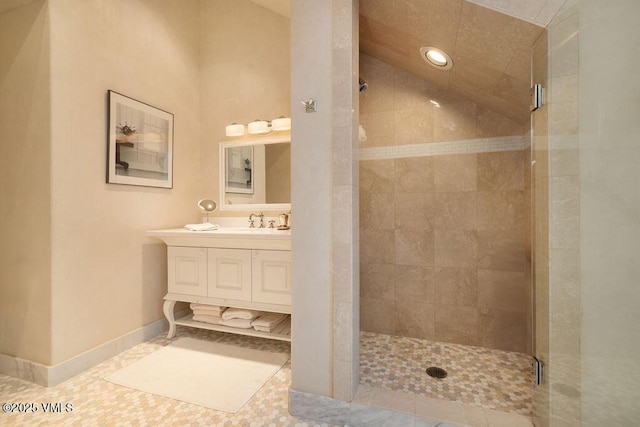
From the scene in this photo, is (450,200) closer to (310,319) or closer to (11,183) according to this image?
(310,319)

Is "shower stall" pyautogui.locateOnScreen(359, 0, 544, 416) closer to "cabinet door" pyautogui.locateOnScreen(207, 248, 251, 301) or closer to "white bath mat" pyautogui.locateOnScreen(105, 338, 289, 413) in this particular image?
"white bath mat" pyautogui.locateOnScreen(105, 338, 289, 413)

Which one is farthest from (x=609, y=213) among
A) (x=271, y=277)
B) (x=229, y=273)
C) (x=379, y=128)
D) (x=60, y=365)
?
(x=60, y=365)

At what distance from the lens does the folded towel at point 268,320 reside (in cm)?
219

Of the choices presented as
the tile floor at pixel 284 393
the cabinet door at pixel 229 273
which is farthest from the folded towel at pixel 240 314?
the tile floor at pixel 284 393

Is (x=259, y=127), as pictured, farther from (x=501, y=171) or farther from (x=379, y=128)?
(x=501, y=171)

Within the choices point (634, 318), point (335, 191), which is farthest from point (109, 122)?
point (634, 318)

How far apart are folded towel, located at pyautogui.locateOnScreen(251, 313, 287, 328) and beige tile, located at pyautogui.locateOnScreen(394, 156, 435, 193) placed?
1.43 meters

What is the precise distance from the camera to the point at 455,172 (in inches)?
89.2

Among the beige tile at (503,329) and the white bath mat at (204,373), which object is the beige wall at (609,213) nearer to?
the beige tile at (503,329)

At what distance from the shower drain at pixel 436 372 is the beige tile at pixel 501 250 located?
83cm

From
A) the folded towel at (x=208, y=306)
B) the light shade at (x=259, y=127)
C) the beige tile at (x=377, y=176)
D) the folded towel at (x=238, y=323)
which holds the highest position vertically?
the light shade at (x=259, y=127)

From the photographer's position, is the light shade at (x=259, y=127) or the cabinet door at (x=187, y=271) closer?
the cabinet door at (x=187, y=271)

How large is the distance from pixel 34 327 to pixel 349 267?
208 cm

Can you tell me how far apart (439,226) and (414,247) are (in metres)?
0.26
